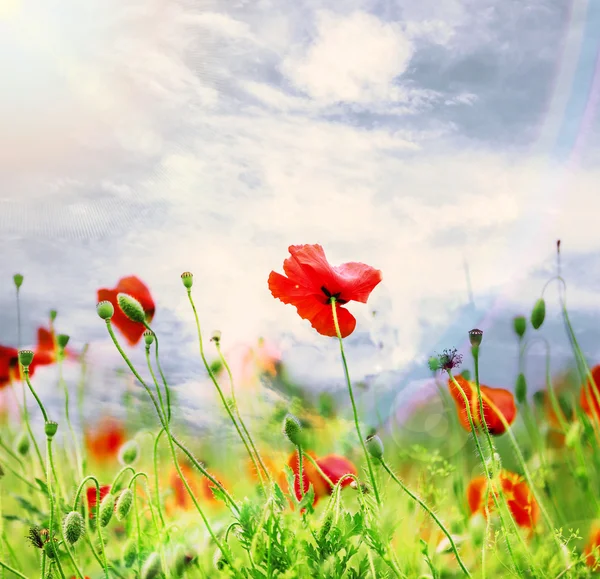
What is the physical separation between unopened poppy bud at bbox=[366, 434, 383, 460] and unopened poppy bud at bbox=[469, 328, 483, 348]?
0.17 metres

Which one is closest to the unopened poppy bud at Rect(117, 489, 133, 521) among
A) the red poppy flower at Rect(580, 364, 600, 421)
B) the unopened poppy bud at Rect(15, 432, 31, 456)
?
the unopened poppy bud at Rect(15, 432, 31, 456)

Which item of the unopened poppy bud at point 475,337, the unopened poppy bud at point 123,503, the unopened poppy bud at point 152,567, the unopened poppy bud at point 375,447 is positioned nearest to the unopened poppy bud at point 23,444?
the unopened poppy bud at point 123,503

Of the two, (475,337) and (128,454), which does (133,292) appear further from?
(475,337)

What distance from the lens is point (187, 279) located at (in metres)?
0.98

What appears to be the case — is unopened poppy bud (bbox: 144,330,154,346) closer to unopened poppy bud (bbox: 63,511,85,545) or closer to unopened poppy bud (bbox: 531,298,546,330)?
unopened poppy bud (bbox: 63,511,85,545)

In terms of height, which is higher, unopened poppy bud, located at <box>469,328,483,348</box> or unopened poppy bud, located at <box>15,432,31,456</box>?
unopened poppy bud, located at <box>469,328,483,348</box>

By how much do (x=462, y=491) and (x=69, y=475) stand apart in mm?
656

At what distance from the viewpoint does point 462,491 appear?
3.80 feet

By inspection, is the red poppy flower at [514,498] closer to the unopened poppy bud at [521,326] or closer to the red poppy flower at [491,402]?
the red poppy flower at [491,402]

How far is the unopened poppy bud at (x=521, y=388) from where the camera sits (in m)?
1.20

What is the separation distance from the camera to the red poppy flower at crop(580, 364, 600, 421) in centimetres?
117

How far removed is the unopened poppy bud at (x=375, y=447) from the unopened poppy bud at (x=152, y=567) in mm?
268

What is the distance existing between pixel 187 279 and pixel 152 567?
1.17 feet

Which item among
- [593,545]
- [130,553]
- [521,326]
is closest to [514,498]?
[593,545]
